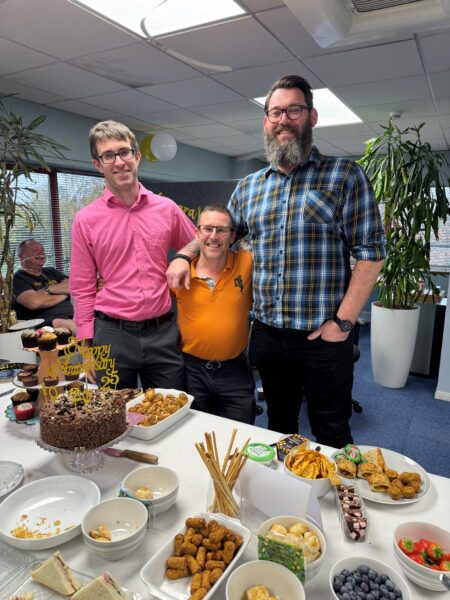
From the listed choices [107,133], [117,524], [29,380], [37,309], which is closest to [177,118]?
[37,309]

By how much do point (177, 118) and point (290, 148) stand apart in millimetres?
3471

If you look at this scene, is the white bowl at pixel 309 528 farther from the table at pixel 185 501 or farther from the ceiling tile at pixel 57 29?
the ceiling tile at pixel 57 29

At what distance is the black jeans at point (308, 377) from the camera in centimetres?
165

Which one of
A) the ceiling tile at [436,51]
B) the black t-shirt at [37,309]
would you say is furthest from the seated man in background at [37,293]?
the ceiling tile at [436,51]

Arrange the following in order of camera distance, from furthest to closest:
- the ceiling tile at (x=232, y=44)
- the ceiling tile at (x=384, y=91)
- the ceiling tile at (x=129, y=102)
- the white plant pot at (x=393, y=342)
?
1. the ceiling tile at (x=129, y=102)
2. the white plant pot at (x=393, y=342)
3. the ceiling tile at (x=384, y=91)
4. the ceiling tile at (x=232, y=44)

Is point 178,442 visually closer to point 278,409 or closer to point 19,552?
point 19,552

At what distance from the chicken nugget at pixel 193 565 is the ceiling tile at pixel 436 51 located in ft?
9.94

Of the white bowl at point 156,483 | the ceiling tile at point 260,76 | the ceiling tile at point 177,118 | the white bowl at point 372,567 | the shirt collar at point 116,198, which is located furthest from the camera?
the ceiling tile at point 177,118

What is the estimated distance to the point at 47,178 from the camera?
465 centimetres

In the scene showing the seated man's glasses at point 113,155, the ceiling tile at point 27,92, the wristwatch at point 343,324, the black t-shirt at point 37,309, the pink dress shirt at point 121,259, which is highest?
the ceiling tile at point 27,92

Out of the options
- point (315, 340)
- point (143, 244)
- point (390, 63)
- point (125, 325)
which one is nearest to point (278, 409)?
point (315, 340)

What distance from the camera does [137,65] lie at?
3.05 meters

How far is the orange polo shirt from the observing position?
67.7 inches

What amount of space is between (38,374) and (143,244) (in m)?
0.71
